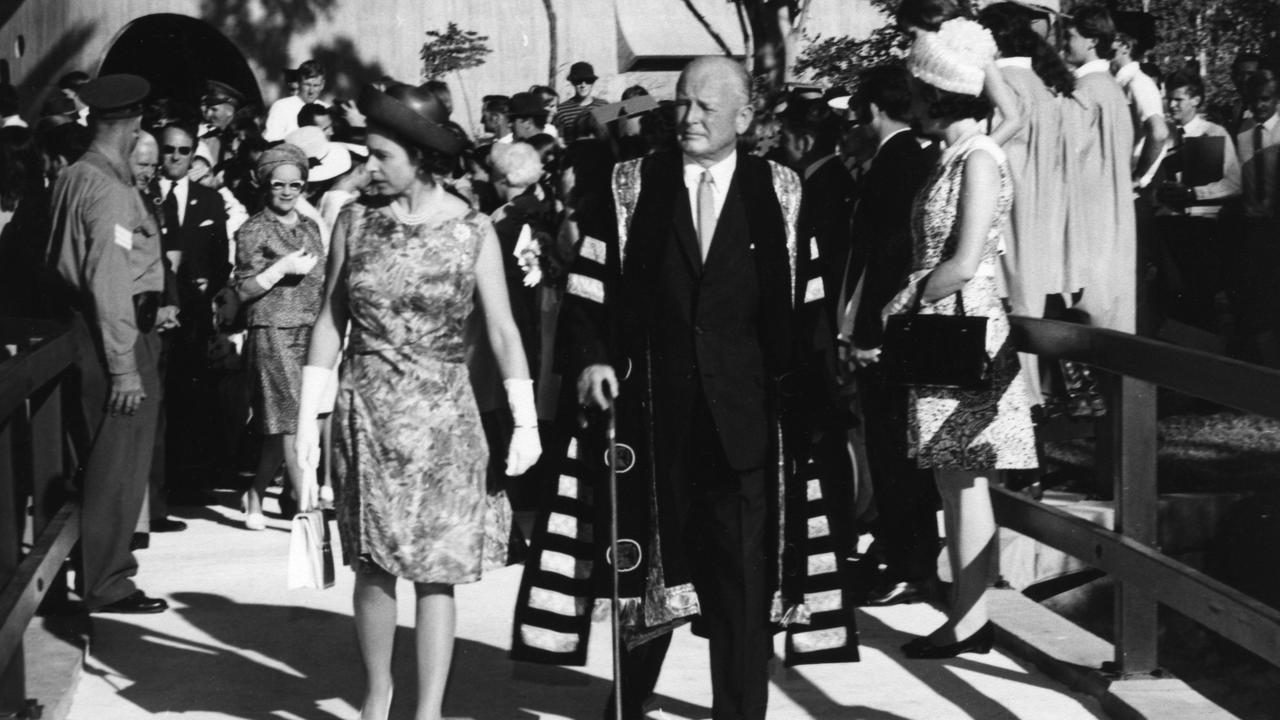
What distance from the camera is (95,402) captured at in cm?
739

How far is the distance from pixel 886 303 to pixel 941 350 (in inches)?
43.7

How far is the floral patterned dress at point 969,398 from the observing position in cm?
602

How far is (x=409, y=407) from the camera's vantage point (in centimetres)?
509

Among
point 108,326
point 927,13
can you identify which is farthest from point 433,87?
point 927,13

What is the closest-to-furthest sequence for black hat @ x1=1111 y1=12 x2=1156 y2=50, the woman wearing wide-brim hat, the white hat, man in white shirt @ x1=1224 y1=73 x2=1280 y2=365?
the woman wearing wide-brim hat, black hat @ x1=1111 y1=12 x2=1156 y2=50, the white hat, man in white shirt @ x1=1224 y1=73 x2=1280 y2=365

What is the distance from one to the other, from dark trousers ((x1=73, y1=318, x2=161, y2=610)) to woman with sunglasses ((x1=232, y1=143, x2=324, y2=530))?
149 cm

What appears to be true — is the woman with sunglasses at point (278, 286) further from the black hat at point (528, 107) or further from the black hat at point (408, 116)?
the black hat at point (408, 116)

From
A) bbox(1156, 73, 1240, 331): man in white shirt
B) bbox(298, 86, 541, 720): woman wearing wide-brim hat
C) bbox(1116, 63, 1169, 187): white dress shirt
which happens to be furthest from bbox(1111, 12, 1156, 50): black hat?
bbox(298, 86, 541, 720): woman wearing wide-brim hat

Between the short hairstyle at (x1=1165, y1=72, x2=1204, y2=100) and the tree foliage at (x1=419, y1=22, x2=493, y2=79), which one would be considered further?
the tree foliage at (x1=419, y1=22, x2=493, y2=79)

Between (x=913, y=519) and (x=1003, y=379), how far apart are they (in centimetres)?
119

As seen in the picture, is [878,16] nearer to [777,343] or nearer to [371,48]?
[371,48]

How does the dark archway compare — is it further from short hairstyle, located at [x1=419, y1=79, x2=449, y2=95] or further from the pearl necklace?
the pearl necklace

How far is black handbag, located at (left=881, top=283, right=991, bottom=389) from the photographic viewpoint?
5887 mm

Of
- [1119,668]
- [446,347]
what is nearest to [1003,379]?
[1119,668]
